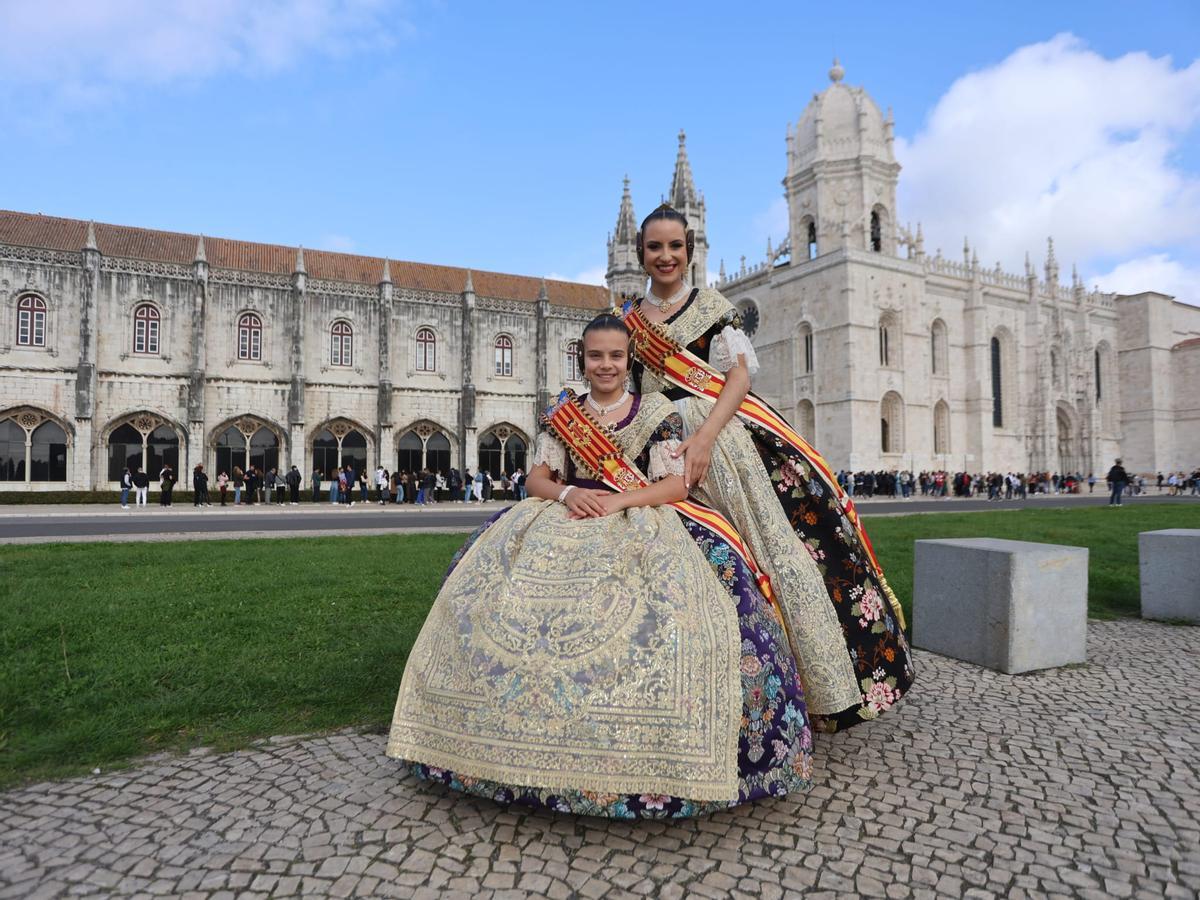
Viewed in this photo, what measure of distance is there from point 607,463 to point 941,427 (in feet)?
134

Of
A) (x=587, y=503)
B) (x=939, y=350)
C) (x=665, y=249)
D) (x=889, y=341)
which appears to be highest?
(x=889, y=341)

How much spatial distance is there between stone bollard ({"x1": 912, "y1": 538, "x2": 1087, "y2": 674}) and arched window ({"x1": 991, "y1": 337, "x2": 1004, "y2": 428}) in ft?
134

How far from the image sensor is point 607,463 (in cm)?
295

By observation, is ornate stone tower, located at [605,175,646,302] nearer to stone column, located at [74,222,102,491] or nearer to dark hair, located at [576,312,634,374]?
stone column, located at [74,222,102,491]

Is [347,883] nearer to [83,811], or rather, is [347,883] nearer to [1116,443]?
[83,811]

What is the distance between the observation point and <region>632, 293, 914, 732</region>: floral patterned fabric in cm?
309

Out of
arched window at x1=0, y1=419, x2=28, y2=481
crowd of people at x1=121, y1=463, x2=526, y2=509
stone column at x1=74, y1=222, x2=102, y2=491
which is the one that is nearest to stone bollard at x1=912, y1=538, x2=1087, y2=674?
crowd of people at x1=121, y1=463, x2=526, y2=509

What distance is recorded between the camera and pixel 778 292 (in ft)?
130

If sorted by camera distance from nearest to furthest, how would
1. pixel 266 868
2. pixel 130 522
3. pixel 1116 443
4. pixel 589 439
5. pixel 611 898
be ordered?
pixel 611 898
pixel 266 868
pixel 589 439
pixel 130 522
pixel 1116 443

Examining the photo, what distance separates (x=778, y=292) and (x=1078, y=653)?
122ft

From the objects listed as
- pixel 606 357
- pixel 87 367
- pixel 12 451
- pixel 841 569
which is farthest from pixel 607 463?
pixel 12 451

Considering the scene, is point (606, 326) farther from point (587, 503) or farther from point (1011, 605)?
point (1011, 605)

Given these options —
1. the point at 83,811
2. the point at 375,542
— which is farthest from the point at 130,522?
the point at 83,811

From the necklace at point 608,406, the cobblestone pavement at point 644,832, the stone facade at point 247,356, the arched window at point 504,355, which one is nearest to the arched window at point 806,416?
the stone facade at point 247,356
